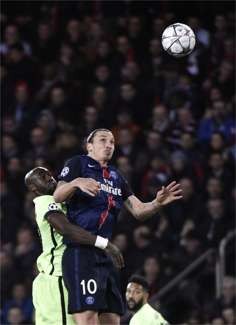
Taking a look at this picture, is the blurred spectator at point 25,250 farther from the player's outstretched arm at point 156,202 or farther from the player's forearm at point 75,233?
the player's forearm at point 75,233

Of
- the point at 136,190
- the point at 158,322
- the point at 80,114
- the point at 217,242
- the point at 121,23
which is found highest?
the point at 121,23

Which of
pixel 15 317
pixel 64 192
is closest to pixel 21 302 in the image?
pixel 15 317

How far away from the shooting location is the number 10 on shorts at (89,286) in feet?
31.3

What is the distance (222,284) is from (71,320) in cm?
583

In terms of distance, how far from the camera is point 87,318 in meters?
9.48

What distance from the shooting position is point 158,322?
11.3m

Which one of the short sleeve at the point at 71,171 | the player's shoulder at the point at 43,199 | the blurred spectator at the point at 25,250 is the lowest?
the player's shoulder at the point at 43,199

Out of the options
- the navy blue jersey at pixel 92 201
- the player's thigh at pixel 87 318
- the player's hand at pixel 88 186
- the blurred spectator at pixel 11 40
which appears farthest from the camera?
the blurred spectator at pixel 11 40

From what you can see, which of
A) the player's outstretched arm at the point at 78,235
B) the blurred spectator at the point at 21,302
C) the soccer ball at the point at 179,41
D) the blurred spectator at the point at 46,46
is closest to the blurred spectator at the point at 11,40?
the blurred spectator at the point at 46,46

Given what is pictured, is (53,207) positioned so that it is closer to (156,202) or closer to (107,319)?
(156,202)

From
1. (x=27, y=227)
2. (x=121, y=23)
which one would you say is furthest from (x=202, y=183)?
(x=121, y=23)

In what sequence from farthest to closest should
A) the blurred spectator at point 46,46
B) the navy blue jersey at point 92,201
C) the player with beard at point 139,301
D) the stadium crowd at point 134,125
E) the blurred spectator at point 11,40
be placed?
the blurred spectator at point 46,46
the blurred spectator at point 11,40
the stadium crowd at point 134,125
the player with beard at point 139,301
the navy blue jersey at point 92,201

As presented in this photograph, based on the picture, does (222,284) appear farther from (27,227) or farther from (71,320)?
(71,320)

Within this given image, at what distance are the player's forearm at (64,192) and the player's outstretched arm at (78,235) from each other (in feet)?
0.74
